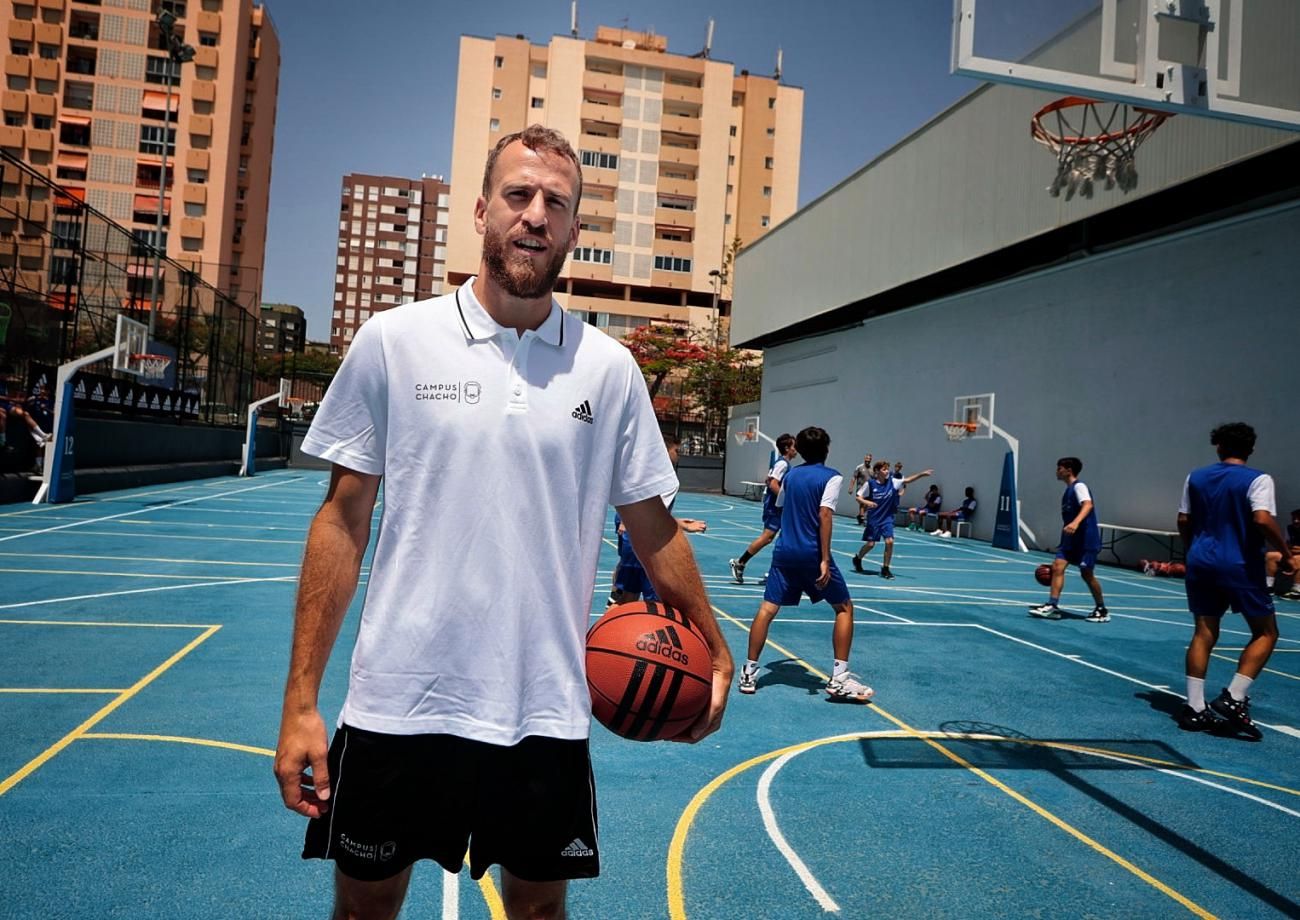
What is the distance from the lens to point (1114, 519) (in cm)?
1898

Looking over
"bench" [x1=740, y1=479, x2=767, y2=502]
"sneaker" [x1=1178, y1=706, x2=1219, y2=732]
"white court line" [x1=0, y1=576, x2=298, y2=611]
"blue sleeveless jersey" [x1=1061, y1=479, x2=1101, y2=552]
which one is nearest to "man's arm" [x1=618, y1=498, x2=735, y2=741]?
"sneaker" [x1=1178, y1=706, x2=1219, y2=732]

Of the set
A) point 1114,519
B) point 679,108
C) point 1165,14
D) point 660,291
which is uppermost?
point 679,108

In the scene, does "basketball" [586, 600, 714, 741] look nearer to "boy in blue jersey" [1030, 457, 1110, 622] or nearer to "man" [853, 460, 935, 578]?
"boy in blue jersey" [1030, 457, 1110, 622]

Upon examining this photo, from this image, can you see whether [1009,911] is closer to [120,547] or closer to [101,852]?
[101,852]

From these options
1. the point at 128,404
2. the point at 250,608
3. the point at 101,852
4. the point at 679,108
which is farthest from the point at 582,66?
the point at 101,852

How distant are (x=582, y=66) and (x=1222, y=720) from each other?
6509cm

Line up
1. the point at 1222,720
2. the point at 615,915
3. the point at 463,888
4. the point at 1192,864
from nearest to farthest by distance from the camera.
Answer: the point at 615,915 → the point at 463,888 → the point at 1192,864 → the point at 1222,720

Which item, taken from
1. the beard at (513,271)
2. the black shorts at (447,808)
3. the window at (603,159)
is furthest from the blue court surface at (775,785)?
the window at (603,159)

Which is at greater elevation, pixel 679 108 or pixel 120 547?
pixel 679 108

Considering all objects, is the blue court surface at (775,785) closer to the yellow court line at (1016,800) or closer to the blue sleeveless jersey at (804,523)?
the yellow court line at (1016,800)

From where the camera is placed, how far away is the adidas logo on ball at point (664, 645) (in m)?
2.36

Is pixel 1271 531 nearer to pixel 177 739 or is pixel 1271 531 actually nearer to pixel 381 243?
pixel 177 739

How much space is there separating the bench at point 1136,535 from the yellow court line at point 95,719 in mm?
15589

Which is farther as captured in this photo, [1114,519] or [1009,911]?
[1114,519]
